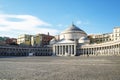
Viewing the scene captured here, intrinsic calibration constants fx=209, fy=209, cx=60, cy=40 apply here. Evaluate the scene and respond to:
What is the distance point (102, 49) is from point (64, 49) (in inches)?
1186

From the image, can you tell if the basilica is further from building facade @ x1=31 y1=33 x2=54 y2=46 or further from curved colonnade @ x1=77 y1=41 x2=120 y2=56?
Result: building facade @ x1=31 y1=33 x2=54 y2=46

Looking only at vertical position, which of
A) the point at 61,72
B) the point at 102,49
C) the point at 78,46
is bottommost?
the point at 61,72

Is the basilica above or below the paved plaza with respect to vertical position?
above

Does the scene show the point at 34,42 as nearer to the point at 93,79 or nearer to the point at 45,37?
the point at 45,37

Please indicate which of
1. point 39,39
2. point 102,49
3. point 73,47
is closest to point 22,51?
point 39,39

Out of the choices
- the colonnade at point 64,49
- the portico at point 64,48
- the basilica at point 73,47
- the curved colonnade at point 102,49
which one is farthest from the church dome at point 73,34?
the curved colonnade at point 102,49

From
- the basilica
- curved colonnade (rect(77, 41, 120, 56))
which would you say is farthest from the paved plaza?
the basilica

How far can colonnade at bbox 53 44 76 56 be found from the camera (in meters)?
137

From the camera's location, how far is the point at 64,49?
140750mm

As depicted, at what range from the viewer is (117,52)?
10131 cm

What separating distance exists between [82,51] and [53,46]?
20789 millimetres

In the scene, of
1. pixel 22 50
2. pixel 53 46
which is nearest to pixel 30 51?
pixel 22 50

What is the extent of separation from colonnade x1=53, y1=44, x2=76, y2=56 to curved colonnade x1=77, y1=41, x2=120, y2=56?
13.6ft

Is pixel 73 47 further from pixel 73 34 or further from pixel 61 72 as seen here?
pixel 61 72
